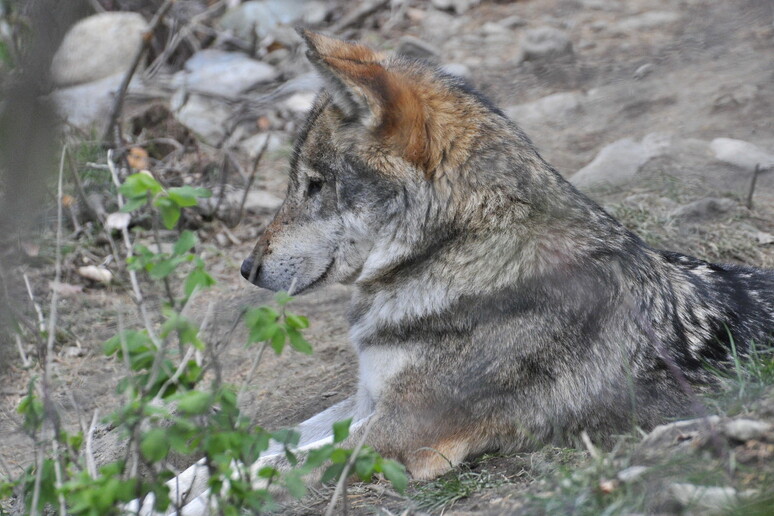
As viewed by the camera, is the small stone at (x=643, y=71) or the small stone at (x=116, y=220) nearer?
the small stone at (x=116, y=220)

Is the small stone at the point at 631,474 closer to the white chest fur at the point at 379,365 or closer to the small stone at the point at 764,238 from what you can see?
the white chest fur at the point at 379,365

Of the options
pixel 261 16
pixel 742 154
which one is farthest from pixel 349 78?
pixel 261 16

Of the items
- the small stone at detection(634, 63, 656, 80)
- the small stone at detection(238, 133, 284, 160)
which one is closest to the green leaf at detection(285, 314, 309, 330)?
the small stone at detection(634, 63, 656, 80)

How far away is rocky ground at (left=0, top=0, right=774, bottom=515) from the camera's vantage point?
2.86 meters

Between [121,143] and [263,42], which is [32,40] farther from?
[263,42]

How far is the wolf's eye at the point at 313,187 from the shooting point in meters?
3.96

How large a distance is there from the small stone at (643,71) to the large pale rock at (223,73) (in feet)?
13.0

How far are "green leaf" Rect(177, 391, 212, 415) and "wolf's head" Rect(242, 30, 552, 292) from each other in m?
1.57

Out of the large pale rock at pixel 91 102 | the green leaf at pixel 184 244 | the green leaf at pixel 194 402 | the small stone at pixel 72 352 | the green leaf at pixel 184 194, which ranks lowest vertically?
the small stone at pixel 72 352

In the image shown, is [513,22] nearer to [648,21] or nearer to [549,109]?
[648,21]

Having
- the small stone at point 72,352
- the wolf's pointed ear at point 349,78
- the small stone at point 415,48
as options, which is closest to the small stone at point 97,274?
the small stone at point 72,352

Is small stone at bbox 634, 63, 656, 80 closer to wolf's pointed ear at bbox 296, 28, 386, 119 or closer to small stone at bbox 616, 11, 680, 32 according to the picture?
small stone at bbox 616, 11, 680, 32

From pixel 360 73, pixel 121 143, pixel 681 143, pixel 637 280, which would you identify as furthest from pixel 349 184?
pixel 681 143

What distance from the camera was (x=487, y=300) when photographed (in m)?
3.62
